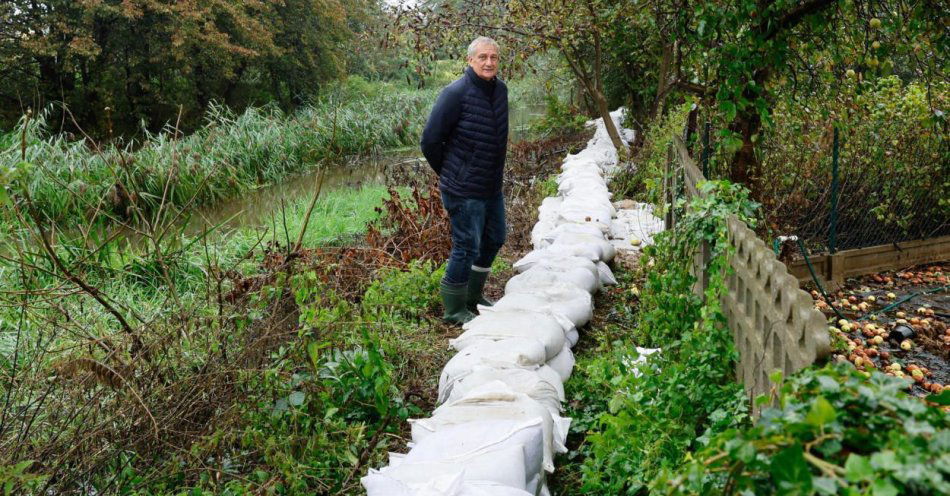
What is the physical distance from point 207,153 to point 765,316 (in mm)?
8870

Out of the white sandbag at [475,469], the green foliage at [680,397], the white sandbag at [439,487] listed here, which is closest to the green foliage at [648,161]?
the green foliage at [680,397]

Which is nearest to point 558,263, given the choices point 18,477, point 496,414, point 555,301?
point 555,301

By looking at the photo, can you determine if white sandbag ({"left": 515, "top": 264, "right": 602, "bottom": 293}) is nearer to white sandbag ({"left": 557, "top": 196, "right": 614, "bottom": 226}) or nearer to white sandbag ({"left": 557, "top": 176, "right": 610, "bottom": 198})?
white sandbag ({"left": 557, "top": 196, "right": 614, "bottom": 226})

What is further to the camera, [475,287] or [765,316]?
[475,287]

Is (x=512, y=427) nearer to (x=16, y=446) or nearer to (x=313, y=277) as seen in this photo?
(x=313, y=277)

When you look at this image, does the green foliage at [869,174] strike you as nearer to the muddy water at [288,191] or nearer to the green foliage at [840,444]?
the muddy water at [288,191]

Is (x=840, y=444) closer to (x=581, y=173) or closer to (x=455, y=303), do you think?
(x=455, y=303)

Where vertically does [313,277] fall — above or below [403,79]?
below

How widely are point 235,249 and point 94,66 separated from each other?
367 inches

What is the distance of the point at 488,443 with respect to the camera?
2.03 m

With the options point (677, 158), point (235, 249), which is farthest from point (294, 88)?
point (677, 158)

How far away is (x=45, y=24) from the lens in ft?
37.5

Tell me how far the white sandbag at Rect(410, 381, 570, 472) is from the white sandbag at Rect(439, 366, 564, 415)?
0.09m

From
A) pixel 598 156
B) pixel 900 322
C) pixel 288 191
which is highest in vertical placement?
pixel 598 156
